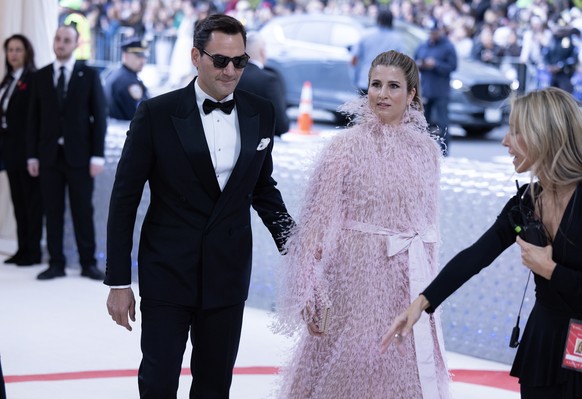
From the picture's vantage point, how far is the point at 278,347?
6.34 meters

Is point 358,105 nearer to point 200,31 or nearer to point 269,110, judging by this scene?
point 269,110

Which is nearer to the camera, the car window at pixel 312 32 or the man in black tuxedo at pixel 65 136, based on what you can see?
the man in black tuxedo at pixel 65 136

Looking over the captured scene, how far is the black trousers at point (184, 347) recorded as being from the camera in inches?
143

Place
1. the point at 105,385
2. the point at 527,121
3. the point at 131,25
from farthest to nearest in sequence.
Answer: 1. the point at 131,25
2. the point at 105,385
3. the point at 527,121

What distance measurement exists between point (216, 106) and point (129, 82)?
5010 millimetres

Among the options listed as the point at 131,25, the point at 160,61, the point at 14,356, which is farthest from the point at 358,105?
the point at 131,25

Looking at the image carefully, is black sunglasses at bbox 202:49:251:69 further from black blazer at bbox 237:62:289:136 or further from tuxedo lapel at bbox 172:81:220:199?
black blazer at bbox 237:62:289:136

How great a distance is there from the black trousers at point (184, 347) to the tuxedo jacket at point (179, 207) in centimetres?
6

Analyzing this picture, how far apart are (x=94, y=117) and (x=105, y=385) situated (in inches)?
114

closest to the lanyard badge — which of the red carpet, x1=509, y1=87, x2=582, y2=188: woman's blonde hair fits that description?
x1=509, y1=87, x2=582, y2=188: woman's blonde hair

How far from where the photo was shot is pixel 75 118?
780 cm

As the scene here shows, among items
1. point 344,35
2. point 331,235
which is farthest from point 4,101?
point 344,35

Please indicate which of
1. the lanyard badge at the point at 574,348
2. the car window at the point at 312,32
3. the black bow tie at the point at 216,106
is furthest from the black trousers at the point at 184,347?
the car window at the point at 312,32

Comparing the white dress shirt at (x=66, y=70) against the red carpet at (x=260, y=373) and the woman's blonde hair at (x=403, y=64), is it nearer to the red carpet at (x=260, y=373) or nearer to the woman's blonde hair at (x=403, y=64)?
the red carpet at (x=260, y=373)
